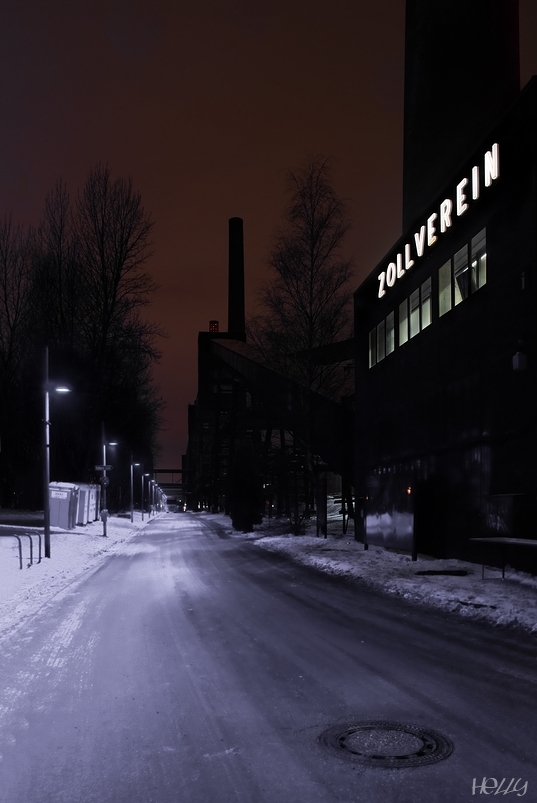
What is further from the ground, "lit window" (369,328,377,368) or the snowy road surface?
"lit window" (369,328,377,368)

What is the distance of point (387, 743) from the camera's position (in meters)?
5.17

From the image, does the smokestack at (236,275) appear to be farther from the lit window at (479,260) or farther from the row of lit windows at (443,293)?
the lit window at (479,260)

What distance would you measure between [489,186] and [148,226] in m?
30.8

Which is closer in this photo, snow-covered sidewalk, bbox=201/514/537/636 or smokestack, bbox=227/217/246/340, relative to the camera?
snow-covered sidewalk, bbox=201/514/537/636

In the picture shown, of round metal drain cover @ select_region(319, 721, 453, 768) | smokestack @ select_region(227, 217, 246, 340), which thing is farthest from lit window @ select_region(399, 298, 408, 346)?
smokestack @ select_region(227, 217, 246, 340)

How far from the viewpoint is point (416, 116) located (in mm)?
32812

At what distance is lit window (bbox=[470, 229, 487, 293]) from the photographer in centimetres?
1888

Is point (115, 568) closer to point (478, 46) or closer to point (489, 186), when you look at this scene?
point (489, 186)

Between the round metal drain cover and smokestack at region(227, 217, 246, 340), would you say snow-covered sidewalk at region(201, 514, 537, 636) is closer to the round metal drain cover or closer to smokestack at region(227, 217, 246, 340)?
the round metal drain cover

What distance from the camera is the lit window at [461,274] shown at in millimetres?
20041

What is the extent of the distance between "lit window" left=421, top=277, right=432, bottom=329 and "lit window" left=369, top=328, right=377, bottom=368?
6478mm

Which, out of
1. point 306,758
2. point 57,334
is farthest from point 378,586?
point 57,334

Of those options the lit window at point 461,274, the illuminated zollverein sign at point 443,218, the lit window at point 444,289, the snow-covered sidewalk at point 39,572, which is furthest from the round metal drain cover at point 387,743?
the lit window at point 444,289

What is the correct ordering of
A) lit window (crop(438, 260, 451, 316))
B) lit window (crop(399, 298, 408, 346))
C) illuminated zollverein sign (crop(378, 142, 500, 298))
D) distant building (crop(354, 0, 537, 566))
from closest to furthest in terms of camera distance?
distant building (crop(354, 0, 537, 566))
illuminated zollverein sign (crop(378, 142, 500, 298))
lit window (crop(438, 260, 451, 316))
lit window (crop(399, 298, 408, 346))
